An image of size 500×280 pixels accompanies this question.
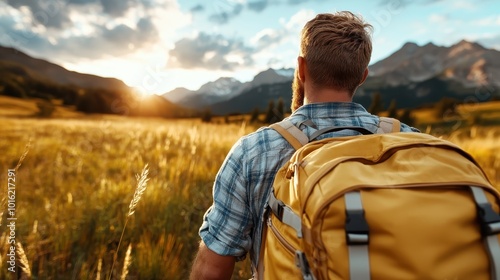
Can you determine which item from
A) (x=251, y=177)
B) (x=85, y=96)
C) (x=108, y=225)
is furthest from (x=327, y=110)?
(x=85, y=96)

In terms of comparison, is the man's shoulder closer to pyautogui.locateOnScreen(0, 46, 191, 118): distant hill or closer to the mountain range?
the mountain range

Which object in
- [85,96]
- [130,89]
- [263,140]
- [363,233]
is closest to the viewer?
[363,233]

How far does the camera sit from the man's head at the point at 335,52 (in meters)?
2.18

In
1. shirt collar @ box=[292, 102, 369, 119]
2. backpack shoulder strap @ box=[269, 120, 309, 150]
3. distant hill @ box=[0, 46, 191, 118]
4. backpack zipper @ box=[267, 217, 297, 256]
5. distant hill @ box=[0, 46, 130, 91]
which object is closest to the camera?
backpack zipper @ box=[267, 217, 297, 256]

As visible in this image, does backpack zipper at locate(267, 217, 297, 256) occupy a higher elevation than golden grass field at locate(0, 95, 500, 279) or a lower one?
higher

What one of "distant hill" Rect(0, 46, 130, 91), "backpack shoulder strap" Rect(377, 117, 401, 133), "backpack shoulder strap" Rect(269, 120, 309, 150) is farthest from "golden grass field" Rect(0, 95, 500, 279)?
"distant hill" Rect(0, 46, 130, 91)

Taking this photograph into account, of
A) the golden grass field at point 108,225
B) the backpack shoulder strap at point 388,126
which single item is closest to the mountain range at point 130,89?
the golden grass field at point 108,225

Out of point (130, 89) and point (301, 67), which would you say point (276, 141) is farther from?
point (130, 89)

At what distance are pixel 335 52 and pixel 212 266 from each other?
1.34 meters

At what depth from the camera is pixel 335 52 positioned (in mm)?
2180

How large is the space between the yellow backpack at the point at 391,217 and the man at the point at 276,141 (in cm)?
35

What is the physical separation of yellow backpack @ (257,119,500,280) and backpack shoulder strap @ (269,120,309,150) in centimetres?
28

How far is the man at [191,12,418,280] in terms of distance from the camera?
2.13 metres

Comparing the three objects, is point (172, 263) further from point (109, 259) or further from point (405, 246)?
point (405, 246)
